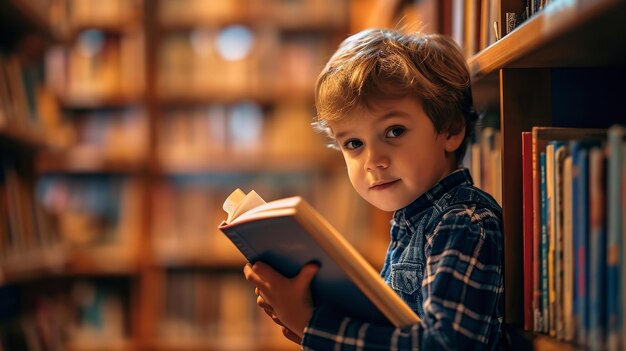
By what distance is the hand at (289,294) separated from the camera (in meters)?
0.91

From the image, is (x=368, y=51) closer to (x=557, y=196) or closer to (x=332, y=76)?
(x=332, y=76)

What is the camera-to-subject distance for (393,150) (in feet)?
3.31

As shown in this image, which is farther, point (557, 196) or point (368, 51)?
point (368, 51)

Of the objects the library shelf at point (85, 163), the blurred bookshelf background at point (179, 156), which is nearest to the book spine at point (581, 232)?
the blurred bookshelf background at point (179, 156)

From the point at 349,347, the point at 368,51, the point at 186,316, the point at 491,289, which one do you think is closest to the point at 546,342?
the point at 491,289

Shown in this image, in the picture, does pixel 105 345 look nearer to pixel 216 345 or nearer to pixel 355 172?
pixel 216 345

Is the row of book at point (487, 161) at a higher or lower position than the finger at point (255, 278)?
higher

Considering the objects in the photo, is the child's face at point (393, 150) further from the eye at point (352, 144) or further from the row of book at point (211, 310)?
the row of book at point (211, 310)

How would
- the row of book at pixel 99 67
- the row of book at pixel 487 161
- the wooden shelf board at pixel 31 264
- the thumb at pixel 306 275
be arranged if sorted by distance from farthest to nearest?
the row of book at pixel 99 67, the wooden shelf board at pixel 31 264, the row of book at pixel 487 161, the thumb at pixel 306 275

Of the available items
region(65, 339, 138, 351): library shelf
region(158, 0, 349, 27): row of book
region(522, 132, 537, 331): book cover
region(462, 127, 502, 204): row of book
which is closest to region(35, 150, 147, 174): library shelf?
region(158, 0, 349, 27): row of book

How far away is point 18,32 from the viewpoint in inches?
87.0

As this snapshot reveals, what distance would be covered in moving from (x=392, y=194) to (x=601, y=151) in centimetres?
36

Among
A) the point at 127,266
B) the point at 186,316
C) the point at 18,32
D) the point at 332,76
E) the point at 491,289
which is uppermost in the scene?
the point at 18,32

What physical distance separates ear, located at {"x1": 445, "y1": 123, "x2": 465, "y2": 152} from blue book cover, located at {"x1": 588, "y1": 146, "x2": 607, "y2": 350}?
1.16 ft
